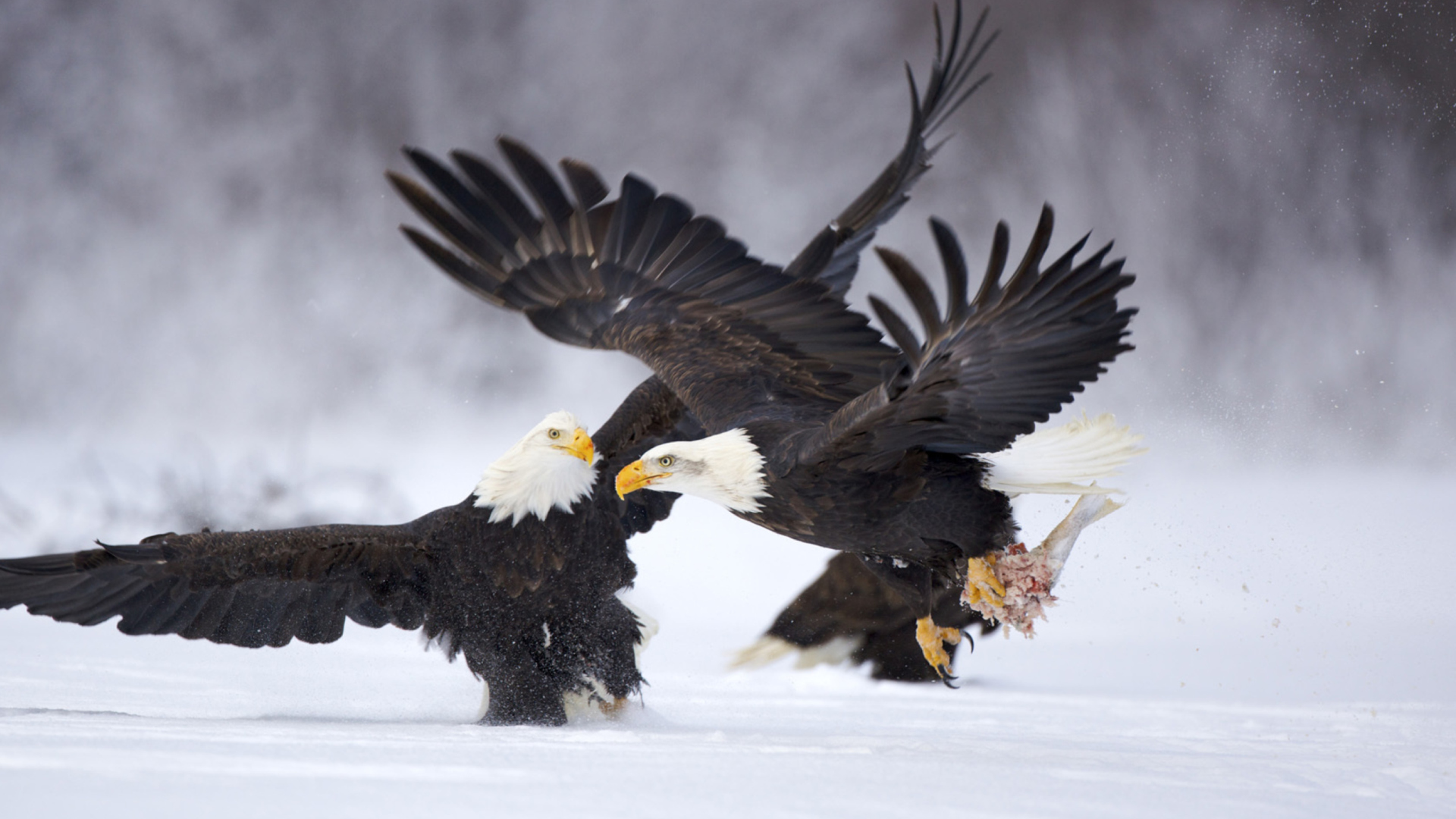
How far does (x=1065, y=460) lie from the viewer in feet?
11.1

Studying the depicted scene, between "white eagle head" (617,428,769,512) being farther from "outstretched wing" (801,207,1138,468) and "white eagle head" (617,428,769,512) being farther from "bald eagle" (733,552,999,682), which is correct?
"bald eagle" (733,552,999,682)

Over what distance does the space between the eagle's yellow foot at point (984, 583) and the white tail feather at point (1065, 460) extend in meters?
0.22

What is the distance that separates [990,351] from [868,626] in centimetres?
284

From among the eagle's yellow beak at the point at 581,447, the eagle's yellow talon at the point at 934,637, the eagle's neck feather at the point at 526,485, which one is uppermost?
the eagle's yellow beak at the point at 581,447

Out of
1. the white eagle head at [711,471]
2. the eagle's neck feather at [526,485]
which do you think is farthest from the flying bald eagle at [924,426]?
the eagle's neck feather at [526,485]

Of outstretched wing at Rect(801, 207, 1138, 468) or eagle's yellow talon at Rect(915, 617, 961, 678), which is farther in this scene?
eagle's yellow talon at Rect(915, 617, 961, 678)

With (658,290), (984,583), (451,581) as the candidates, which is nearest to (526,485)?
(451,581)

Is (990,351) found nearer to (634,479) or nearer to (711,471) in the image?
(711,471)

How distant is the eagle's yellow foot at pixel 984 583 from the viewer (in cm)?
334

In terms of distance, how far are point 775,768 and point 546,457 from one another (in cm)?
150

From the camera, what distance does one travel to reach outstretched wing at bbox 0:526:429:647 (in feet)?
11.0

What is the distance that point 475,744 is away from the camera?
2.70 m

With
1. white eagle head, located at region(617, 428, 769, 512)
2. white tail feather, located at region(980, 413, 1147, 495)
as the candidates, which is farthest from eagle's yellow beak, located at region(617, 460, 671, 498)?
white tail feather, located at region(980, 413, 1147, 495)

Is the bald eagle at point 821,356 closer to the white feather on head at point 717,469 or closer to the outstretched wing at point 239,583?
the white feather on head at point 717,469
